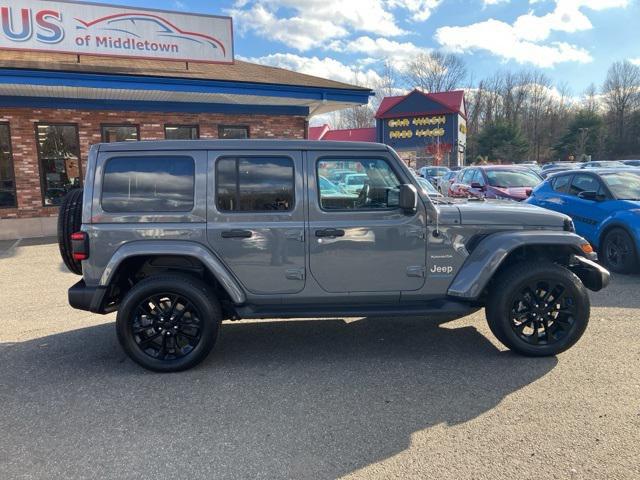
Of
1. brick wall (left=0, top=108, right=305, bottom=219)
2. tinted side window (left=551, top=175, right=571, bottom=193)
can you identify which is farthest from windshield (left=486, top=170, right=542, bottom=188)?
brick wall (left=0, top=108, right=305, bottom=219)

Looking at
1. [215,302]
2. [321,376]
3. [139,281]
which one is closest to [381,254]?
[321,376]

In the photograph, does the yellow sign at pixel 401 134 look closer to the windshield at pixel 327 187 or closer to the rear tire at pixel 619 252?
the rear tire at pixel 619 252

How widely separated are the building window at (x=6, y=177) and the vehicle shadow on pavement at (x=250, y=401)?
875cm

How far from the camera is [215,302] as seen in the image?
4023 mm

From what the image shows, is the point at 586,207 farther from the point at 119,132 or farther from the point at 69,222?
the point at 119,132

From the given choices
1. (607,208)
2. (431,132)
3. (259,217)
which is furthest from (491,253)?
(431,132)

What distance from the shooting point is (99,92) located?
1141 centimetres

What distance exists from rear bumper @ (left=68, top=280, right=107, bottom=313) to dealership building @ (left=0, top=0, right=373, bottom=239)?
8.12 metres

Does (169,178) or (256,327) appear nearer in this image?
(169,178)

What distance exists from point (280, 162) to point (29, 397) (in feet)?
9.06

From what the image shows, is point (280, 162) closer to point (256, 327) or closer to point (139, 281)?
point (139, 281)

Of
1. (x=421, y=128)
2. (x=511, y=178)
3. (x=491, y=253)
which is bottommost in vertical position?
(x=491, y=253)

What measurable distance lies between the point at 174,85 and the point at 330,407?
9.97m

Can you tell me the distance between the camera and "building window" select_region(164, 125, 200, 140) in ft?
43.0
